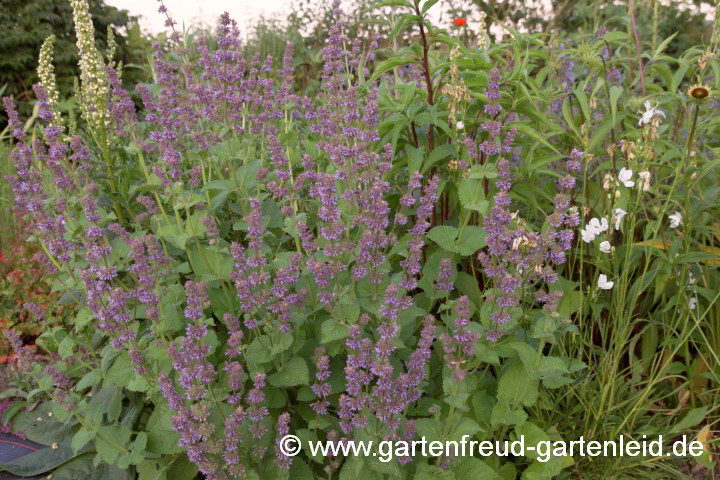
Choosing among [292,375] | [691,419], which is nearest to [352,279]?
[292,375]

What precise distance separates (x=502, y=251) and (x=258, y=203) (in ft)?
3.02

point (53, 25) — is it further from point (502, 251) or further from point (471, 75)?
point (502, 251)

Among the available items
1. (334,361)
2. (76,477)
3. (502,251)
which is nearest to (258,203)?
(334,361)

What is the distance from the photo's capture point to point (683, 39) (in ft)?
39.8

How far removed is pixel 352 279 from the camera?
2.19 meters

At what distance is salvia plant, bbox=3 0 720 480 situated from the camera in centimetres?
214

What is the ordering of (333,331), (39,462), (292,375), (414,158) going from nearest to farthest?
(333,331) → (292,375) → (414,158) → (39,462)

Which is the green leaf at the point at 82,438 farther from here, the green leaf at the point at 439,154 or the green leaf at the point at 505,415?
the green leaf at the point at 439,154

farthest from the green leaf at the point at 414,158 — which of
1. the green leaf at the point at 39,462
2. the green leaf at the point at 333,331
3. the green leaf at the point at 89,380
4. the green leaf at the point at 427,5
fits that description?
the green leaf at the point at 39,462

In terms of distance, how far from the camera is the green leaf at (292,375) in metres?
2.26

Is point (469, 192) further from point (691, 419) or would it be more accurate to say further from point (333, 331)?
point (691, 419)
